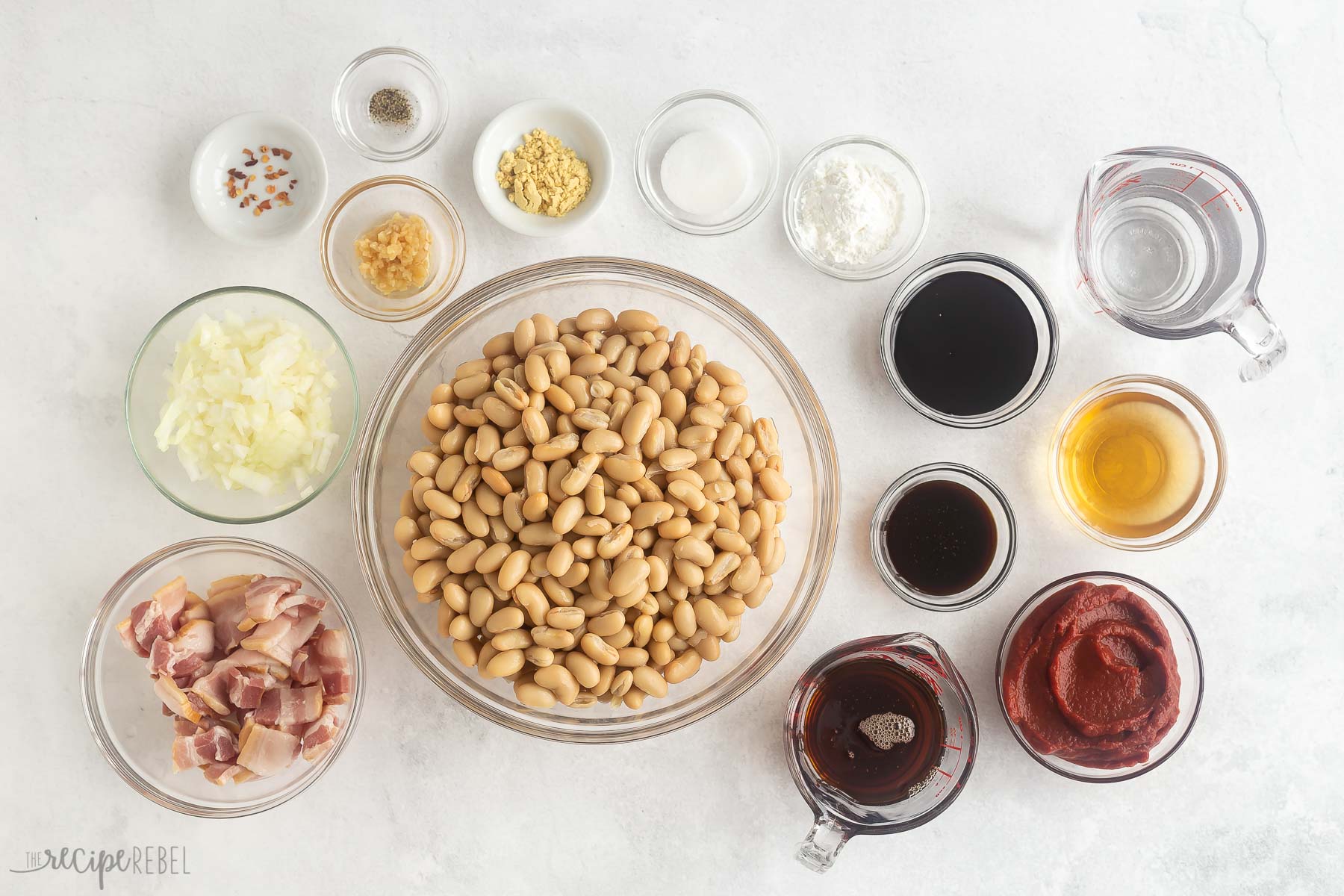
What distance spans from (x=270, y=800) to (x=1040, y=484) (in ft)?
5.60

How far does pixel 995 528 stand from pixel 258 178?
1699 mm

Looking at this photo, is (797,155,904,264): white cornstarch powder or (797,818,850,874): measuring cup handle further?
(797,155,904,264): white cornstarch powder

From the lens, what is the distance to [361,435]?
1602 millimetres

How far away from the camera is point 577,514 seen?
139cm

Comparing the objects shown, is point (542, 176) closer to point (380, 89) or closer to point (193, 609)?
point (380, 89)

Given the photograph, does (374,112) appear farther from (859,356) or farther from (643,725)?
(643,725)

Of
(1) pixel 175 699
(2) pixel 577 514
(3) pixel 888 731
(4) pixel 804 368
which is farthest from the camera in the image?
(4) pixel 804 368

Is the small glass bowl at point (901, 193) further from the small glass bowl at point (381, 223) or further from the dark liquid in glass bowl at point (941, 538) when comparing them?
the small glass bowl at point (381, 223)

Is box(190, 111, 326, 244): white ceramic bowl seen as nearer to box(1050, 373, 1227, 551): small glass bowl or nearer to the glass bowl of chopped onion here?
the glass bowl of chopped onion

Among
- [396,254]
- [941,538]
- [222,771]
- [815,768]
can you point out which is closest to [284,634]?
[222,771]

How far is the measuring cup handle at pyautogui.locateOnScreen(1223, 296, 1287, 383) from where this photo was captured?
1646 millimetres

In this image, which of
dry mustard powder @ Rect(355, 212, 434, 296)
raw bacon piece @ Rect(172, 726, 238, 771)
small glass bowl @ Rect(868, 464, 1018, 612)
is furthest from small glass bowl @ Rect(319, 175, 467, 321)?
small glass bowl @ Rect(868, 464, 1018, 612)

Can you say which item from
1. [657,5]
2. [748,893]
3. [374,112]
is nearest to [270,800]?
[748,893]

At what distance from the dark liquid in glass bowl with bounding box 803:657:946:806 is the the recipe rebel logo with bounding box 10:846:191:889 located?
132cm
